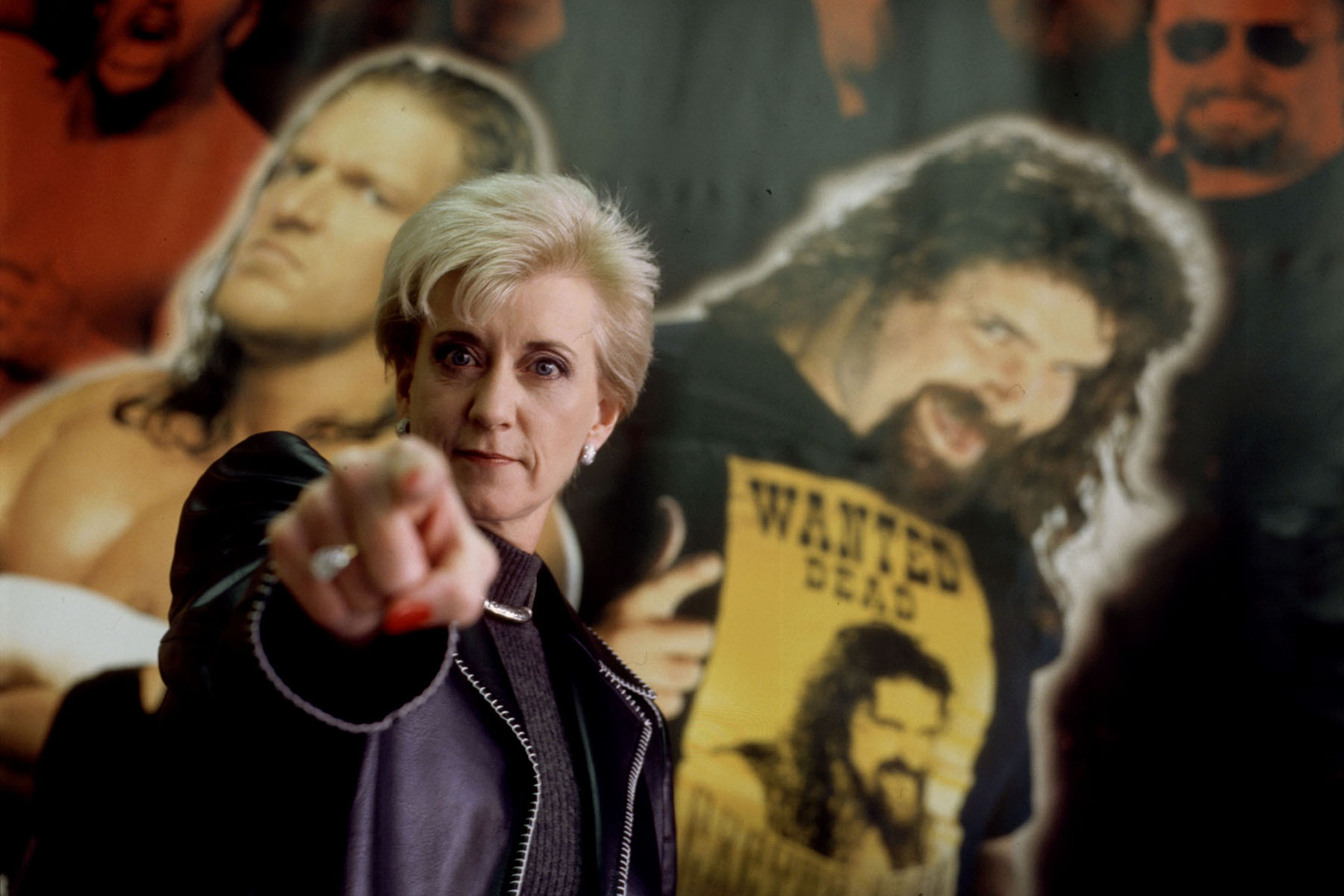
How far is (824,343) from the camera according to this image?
1678 millimetres

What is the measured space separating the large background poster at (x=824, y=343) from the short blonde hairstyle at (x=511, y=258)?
0.66 metres

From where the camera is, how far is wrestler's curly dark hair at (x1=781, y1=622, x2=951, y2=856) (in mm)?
1565

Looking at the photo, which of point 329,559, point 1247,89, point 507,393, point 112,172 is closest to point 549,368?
point 507,393

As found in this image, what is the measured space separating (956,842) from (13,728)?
54.7 inches

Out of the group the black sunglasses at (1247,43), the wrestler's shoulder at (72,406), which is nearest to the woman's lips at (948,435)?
the black sunglasses at (1247,43)

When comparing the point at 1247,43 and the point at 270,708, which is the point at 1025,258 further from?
the point at 270,708

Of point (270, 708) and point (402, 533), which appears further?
point (270, 708)

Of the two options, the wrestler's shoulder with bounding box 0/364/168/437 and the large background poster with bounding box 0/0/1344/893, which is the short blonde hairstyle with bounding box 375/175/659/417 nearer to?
the large background poster with bounding box 0/0/1344/893

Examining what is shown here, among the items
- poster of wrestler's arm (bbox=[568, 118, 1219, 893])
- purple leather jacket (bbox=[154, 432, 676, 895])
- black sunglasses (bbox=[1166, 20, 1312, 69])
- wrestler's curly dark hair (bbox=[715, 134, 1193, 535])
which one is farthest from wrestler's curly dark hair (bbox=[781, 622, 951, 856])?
black sunglasses (bbox=[1166, 20, 1312, 69])

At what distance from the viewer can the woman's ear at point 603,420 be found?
3.30 feet

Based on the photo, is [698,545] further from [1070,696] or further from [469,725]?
[469,725]

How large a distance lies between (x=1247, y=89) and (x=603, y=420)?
1.35m

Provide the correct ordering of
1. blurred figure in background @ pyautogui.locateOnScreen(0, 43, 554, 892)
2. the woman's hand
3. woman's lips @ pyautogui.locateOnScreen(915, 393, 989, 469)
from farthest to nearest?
woman's lips @ pyautogui.locateOnScreen(915, 393, 989, 469) → blurred figure in background @ pyautogui.locateOnScreen(0, 43, 554, 892) → the woman's hand

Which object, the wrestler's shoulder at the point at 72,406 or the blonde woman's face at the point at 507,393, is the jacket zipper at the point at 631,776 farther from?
the wrestler's shoulder at the point at 72,406
